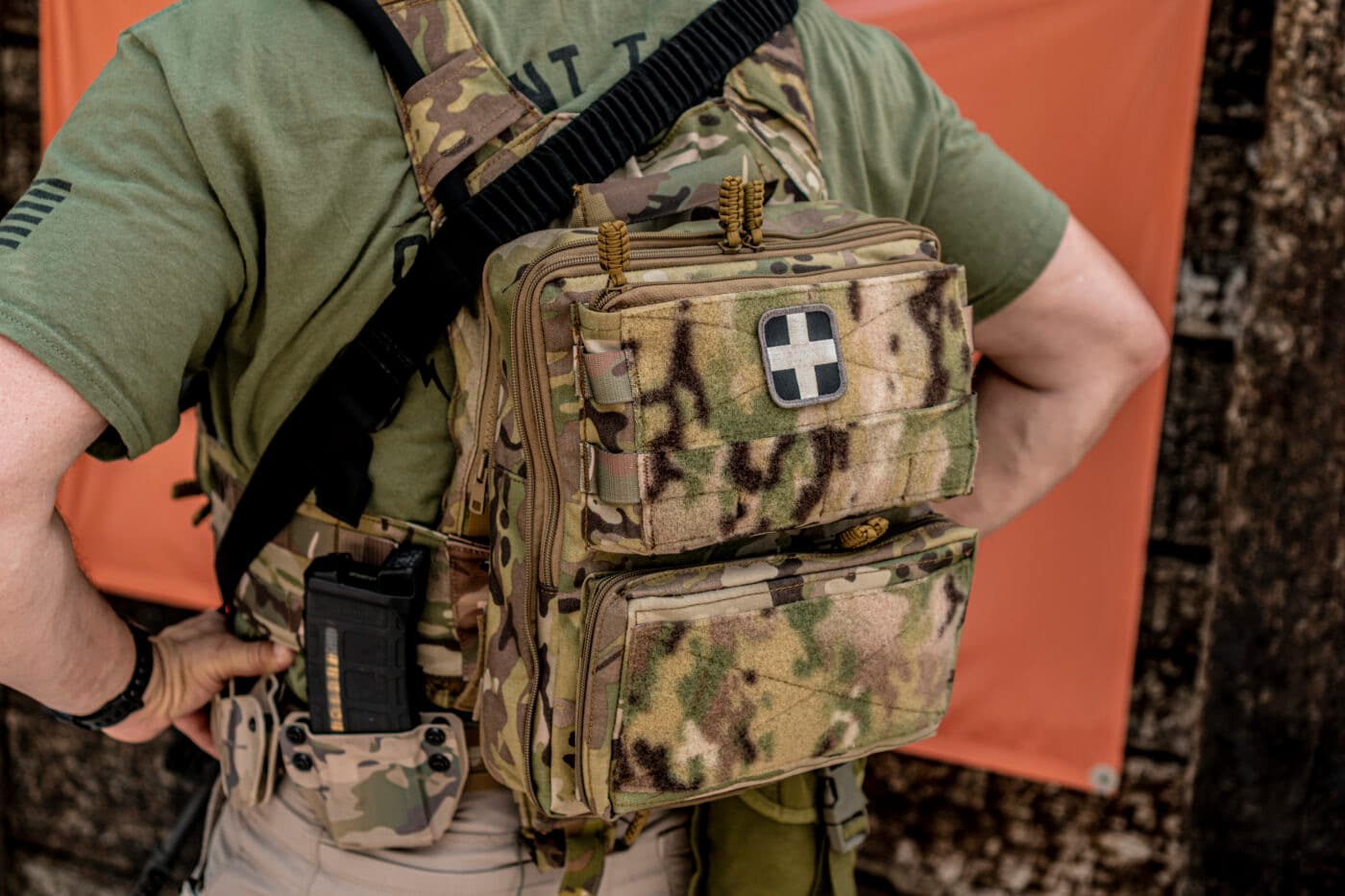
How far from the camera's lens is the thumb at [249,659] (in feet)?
3.61

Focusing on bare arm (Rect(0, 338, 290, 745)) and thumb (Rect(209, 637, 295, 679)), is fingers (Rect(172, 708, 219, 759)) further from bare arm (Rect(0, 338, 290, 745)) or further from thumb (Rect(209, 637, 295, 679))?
thumb (Rect(209, 637, 295, 679))

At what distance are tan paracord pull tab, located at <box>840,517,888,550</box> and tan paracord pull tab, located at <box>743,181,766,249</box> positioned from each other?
0.28 meters

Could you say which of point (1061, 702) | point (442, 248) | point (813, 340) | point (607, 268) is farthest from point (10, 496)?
point (1061, 702)

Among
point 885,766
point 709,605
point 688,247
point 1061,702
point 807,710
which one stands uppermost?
point 688,247

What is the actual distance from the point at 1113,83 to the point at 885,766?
4.24ft

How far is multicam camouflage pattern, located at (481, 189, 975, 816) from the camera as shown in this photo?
2.66 ft

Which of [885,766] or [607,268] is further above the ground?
[607,268]

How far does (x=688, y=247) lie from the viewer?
0.87 meters

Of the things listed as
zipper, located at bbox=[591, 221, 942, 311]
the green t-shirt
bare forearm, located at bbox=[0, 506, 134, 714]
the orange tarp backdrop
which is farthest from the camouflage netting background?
bare forearm, located at bbox=[0, 506, 134, 714]

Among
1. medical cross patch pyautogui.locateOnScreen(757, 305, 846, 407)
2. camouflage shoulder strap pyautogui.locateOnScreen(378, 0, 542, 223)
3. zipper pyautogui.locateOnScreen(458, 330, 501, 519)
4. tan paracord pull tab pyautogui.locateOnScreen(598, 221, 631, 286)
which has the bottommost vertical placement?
zipper pyautogui.locateOnScreen(458, 330, 501, 519)

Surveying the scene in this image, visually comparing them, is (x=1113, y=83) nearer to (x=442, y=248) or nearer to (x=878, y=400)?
(x=878, y=400)

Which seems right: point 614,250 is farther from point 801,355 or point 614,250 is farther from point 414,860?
point 414,860

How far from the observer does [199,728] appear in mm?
1243

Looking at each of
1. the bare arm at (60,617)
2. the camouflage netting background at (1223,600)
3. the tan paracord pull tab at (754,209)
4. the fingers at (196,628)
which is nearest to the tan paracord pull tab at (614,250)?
the tan paracord pull tab at (754,209)
